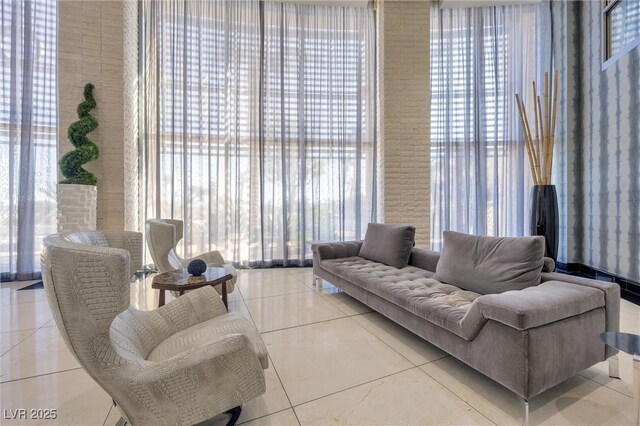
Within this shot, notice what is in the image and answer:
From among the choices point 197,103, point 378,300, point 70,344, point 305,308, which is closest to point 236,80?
point 197,103

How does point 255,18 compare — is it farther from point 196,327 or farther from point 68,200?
point 196,327

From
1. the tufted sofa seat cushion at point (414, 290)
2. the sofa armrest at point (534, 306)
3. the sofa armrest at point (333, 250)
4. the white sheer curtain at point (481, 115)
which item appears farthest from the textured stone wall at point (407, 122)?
the sofa armrest at point (534, 306)

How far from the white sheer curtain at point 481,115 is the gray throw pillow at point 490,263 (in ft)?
8.77

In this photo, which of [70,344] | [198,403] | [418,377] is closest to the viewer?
[70,344]

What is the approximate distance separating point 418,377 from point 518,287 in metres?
0.88

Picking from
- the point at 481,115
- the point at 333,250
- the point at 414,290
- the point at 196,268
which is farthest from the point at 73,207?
the point at 481,115

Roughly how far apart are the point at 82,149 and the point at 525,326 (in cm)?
478

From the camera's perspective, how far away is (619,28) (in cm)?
360

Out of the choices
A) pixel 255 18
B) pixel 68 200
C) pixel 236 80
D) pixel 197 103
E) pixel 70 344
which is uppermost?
pixel 255 18

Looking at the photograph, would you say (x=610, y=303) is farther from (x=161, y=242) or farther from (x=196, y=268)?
(x=161, y=242)

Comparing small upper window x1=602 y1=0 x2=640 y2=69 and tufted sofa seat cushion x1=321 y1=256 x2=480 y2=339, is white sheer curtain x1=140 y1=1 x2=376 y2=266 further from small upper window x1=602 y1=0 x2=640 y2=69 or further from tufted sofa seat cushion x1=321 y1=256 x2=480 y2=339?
small upper window x1=602 y1=0 x2=640 y2=69

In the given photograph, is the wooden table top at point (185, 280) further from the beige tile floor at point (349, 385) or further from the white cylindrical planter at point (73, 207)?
the white cylindrical planter at point (73, 207)

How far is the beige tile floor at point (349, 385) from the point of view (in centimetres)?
148

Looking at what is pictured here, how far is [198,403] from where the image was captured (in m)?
1.10
